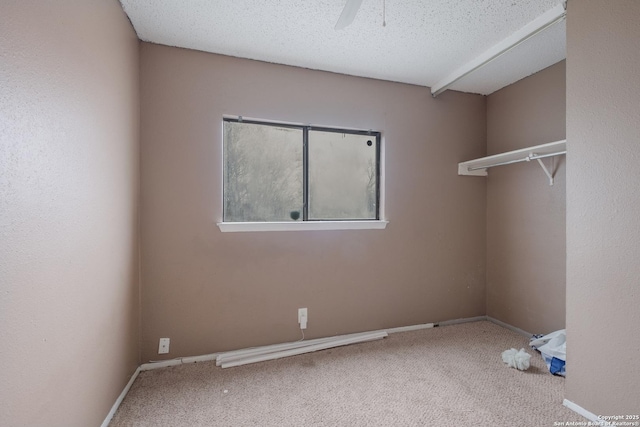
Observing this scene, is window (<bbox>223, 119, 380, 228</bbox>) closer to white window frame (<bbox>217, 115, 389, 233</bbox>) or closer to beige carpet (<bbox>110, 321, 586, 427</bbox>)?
white window frame (<bbox>217, 115, 389, 233</bbox>)

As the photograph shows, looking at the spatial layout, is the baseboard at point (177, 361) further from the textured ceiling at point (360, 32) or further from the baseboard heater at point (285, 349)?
the textured ceiling at point (360, 32)

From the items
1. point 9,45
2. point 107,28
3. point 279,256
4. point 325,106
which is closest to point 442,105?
point 325,106

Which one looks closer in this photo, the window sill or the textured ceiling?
the textured ceiling

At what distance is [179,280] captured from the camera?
2.12 metres

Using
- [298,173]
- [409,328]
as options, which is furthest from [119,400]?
[409,328]

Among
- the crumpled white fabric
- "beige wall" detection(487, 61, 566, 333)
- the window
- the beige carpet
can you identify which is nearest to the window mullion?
A: the window

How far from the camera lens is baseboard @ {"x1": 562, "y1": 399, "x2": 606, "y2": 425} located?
1502 millimetres

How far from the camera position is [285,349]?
90.3 inches

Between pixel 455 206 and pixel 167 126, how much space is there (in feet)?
8.71

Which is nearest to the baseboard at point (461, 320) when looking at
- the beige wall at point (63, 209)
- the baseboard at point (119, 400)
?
the baseboard at point (119, 400)

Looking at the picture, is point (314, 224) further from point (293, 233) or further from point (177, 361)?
point (177, 361)

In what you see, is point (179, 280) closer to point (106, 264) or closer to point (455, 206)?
point (106, 264)

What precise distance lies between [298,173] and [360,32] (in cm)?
112

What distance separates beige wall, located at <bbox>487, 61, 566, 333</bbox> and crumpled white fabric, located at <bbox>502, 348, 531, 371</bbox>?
1.89ft
